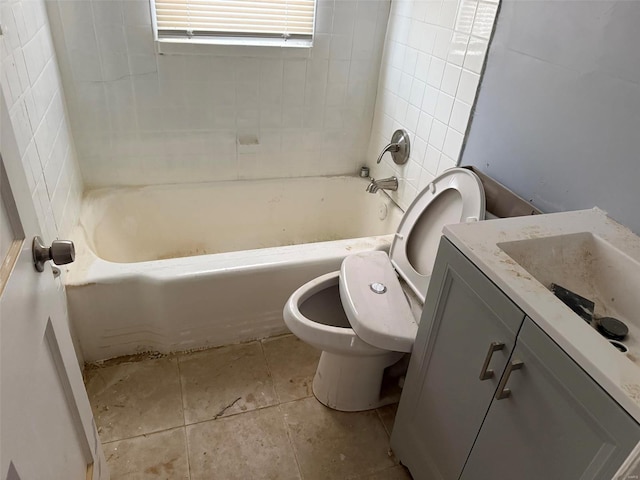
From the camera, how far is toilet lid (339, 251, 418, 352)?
4.43 feet

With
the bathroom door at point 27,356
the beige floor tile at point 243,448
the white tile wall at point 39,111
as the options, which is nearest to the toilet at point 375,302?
the beige floor tile at point 243,448

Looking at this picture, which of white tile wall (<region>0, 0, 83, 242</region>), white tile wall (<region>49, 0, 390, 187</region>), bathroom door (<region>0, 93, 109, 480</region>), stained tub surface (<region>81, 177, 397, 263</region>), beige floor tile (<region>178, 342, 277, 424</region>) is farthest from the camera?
stained tub surface (<region>81, 177, 397, 263</region>)

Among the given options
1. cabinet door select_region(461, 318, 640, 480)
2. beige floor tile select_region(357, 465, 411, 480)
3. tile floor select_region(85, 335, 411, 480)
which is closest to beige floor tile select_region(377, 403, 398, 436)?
tile floor select_region(85, 335, 411, 480)

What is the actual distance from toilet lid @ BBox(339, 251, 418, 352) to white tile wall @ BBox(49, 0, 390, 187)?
902 mm

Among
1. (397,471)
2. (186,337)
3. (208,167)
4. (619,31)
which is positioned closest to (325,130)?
(208,167)

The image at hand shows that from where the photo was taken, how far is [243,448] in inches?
58.7

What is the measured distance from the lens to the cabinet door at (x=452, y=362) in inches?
37.9

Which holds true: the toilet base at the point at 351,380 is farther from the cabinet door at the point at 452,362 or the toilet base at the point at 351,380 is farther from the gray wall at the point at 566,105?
the gray wall at the point at 566,105

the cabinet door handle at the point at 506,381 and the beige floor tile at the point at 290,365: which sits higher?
the cabinet door handle at the point at 506,381

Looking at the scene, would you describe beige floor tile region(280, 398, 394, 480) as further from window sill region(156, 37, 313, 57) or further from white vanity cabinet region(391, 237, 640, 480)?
window sill region(156, 37, 313, 57)

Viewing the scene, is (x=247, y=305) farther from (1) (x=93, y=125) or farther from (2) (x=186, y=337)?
(1) (x=93, y=125)

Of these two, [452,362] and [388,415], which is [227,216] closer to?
[388,415]

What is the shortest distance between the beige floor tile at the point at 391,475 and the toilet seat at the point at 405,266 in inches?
16.6

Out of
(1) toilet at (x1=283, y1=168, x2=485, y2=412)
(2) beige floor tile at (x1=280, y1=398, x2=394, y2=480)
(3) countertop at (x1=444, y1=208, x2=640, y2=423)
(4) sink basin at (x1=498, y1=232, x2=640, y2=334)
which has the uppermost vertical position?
(3) countertop at (x1=444, y1=208, x2=640, y2=423)
